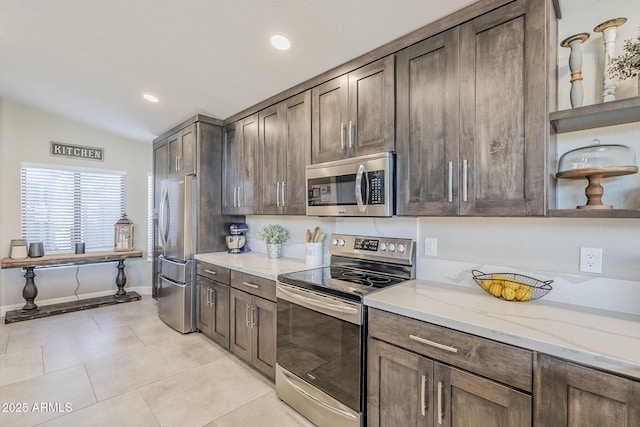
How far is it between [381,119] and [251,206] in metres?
1.70

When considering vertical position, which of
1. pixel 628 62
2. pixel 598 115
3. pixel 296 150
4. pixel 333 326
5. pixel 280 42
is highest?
pixel 280 42

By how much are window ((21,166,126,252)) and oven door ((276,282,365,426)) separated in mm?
4070

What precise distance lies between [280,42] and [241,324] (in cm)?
230

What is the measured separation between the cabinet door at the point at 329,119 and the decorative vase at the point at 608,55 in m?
1.36

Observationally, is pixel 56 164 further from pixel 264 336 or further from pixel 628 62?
pixel 628 62

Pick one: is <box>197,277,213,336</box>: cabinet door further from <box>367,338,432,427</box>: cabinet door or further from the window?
the window

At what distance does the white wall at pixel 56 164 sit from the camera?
3.93 metres

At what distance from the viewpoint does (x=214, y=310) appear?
9.93 ft

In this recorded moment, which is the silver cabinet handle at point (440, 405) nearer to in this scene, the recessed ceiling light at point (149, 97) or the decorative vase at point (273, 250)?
the decorative vase at point (273, 250)

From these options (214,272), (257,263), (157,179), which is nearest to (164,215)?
(157,179)

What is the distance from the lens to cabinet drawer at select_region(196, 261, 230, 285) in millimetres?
2832

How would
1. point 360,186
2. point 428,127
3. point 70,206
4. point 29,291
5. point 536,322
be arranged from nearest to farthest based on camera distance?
point 536,322, point 428,127, point 360,186, point 29,291, point 70,206

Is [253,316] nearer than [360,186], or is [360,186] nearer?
[360,186]

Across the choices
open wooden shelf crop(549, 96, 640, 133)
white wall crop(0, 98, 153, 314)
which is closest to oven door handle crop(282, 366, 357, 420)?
open wooden shelf crop(549, 96, 640, 133)
